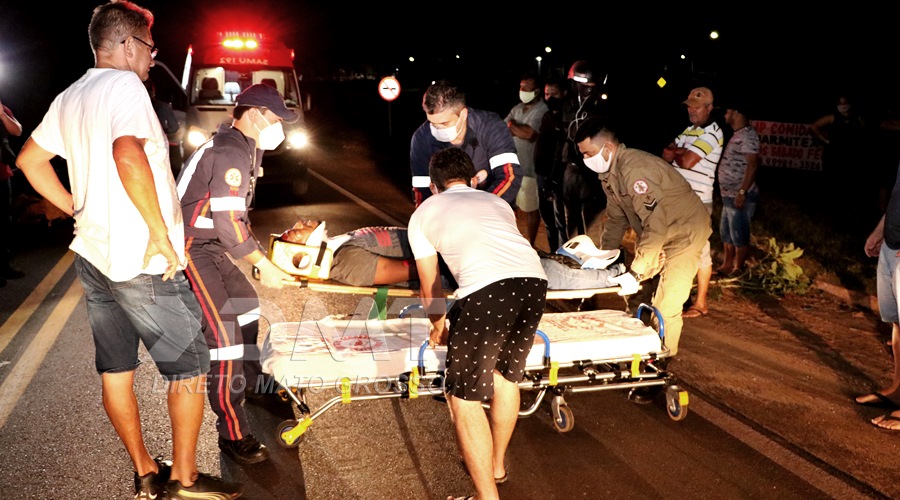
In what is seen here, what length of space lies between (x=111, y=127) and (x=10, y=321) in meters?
3.88

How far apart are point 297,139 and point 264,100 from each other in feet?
30.0

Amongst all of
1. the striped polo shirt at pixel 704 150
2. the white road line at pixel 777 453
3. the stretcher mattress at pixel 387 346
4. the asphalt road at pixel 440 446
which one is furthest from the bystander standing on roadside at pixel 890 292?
the striped polo shirt at pixel 704 150

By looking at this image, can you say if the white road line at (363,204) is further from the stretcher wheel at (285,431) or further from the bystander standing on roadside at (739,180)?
the stretcher wheel at (285,431)

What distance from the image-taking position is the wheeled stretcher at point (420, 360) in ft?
12.6

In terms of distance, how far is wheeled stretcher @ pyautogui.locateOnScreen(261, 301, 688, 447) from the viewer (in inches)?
151

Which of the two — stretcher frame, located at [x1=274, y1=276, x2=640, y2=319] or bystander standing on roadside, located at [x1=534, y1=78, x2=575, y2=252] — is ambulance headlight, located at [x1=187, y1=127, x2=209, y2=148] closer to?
bystander standing on roadside, located at [x1=534, y1=78, x2=575, y2=252]

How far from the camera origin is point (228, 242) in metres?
3.63

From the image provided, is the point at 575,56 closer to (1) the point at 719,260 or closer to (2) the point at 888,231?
(1) the point at 719,260

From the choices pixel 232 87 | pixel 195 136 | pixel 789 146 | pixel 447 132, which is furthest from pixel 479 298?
pixel 789 146

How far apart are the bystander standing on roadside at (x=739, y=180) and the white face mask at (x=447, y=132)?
312cm

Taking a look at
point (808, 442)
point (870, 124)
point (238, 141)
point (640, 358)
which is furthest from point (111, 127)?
point (870, 124)

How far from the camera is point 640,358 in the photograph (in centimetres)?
423

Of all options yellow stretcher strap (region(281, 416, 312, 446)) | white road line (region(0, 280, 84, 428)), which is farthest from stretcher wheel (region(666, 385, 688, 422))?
white road line (region(0, 280, 84, 428))

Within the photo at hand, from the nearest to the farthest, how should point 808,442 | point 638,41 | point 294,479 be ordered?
point 294,479, point 808,442, point 638,41
